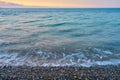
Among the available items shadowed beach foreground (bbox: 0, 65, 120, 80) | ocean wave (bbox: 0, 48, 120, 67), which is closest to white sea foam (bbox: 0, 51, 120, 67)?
ocean wave (bbox: 0, 48, 120, 67)

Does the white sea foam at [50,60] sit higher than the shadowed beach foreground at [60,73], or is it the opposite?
the shadowed beach foreground at [60,73]

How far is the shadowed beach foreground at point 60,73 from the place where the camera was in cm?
645

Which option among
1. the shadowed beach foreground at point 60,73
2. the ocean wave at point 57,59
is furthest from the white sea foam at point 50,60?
the shadowed beach foreground at point 60,73

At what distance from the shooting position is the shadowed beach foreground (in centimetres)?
645

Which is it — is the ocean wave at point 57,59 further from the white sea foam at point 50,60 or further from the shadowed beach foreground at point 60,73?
the shadowed beach foreground at point 60,73

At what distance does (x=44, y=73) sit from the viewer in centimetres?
690

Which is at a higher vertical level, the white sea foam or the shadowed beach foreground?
the shadowed beach foreground

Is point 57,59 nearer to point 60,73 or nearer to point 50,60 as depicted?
point 50,60

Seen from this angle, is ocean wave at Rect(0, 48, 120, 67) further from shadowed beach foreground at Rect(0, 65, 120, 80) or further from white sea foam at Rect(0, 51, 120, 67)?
shadowed beach foreground at Rect(0, 65, 120, 80)

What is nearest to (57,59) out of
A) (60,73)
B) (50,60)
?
(50,60)

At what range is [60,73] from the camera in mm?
6863

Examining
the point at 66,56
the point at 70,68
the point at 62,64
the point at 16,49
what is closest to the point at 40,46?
the point at 16,49

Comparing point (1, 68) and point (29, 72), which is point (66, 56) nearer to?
point (29, 72)

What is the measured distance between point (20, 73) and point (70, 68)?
81.0 inches
